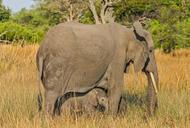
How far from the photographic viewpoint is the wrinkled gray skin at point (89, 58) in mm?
5961

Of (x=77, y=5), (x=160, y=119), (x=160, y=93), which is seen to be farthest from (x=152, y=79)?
(x=77, y=5)

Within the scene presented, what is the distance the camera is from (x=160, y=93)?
816 cm

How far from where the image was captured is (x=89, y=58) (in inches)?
241

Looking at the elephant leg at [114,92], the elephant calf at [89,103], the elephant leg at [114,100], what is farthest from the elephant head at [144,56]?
the elephant calf at [89,103]

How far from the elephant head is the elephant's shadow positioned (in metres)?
0.29

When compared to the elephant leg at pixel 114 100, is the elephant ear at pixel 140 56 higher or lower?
higher

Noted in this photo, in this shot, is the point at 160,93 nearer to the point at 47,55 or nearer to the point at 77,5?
the point at 47,55

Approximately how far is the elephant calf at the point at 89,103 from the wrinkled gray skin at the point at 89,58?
99 mm

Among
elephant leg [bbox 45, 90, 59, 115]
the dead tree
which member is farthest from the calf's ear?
the dead tree

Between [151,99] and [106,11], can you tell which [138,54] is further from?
[106,11]

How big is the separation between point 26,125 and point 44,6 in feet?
111

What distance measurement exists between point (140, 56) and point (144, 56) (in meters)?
0.06

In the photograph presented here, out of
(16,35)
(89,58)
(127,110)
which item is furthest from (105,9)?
(89,58)

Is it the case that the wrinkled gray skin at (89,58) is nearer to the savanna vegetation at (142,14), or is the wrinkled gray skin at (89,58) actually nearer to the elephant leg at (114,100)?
the elephant leg at (114,100)
